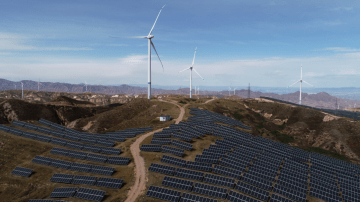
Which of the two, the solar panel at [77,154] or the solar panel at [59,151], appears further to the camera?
the solar panel at [59,151]

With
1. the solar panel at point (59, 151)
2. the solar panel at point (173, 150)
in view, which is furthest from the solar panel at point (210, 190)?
the solar panel at point (59, 151)

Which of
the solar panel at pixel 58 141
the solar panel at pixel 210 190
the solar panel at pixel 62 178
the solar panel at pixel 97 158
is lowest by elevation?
the solar panel at pixel 62 178

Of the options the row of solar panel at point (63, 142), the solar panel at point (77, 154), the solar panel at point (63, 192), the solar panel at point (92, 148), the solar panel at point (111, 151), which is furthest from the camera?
the solar panel at point (92, 148)

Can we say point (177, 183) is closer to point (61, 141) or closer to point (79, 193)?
point (79, 193)

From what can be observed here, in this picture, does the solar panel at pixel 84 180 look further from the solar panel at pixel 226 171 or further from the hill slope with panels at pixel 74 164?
the solar panel at pixel 226 171

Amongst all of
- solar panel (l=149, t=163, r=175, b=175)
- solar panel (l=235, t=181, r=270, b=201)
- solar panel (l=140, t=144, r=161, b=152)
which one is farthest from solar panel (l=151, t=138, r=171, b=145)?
solar panel (l=235, t=181, r=270, b=201)

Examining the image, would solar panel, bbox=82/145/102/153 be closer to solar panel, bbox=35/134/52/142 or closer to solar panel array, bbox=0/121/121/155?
solar panel array, bbox=0/121/121/155

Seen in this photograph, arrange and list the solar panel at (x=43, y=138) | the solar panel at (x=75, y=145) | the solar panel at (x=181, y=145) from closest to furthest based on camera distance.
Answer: the solar panel at (x=181, y=145), the solar panel at (x=75, y=145), the solar panel at (x=43, y=138)
